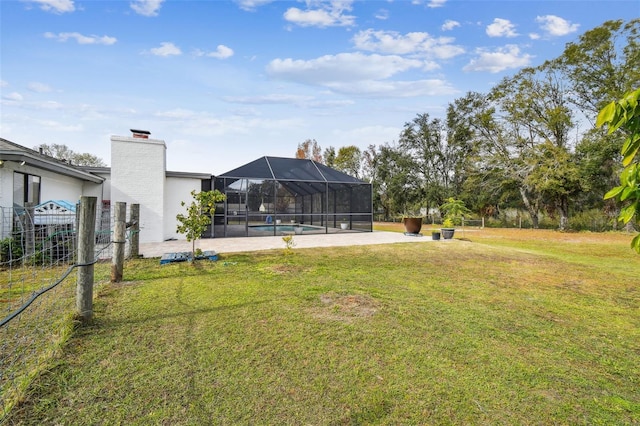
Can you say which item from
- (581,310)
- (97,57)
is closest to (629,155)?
(581,310)

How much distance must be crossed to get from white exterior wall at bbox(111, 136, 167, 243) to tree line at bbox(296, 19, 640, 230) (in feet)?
57.2

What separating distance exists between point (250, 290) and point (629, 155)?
393cm

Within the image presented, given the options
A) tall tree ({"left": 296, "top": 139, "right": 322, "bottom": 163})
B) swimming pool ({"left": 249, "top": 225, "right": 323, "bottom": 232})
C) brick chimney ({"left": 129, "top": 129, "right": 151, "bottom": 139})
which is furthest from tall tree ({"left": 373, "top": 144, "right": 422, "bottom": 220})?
brick chimney ({"left": 129, "top": 129, "right": 151, "bottom": 139})

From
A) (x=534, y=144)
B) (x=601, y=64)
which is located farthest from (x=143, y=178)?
(x=601, y=64)

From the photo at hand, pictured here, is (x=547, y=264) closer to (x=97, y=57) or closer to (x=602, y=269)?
(x=602, y=269)

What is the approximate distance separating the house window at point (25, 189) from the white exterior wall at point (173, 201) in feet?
12.1

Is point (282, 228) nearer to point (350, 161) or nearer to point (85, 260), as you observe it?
point (85, 260)

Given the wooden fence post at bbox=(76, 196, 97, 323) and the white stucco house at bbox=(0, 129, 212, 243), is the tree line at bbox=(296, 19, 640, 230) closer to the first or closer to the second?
the wooden fence post at bbox=(76, 196, 97, 323)

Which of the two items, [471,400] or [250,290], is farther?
[250,290]

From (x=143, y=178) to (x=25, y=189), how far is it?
3.11 meters

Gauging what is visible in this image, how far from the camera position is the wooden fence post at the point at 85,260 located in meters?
2.92

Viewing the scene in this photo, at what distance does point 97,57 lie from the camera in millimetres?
8484

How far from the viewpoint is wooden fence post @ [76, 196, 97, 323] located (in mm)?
2918

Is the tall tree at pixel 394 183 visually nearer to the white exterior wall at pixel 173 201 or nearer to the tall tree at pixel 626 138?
the white exterior wall at pixel 173 201
